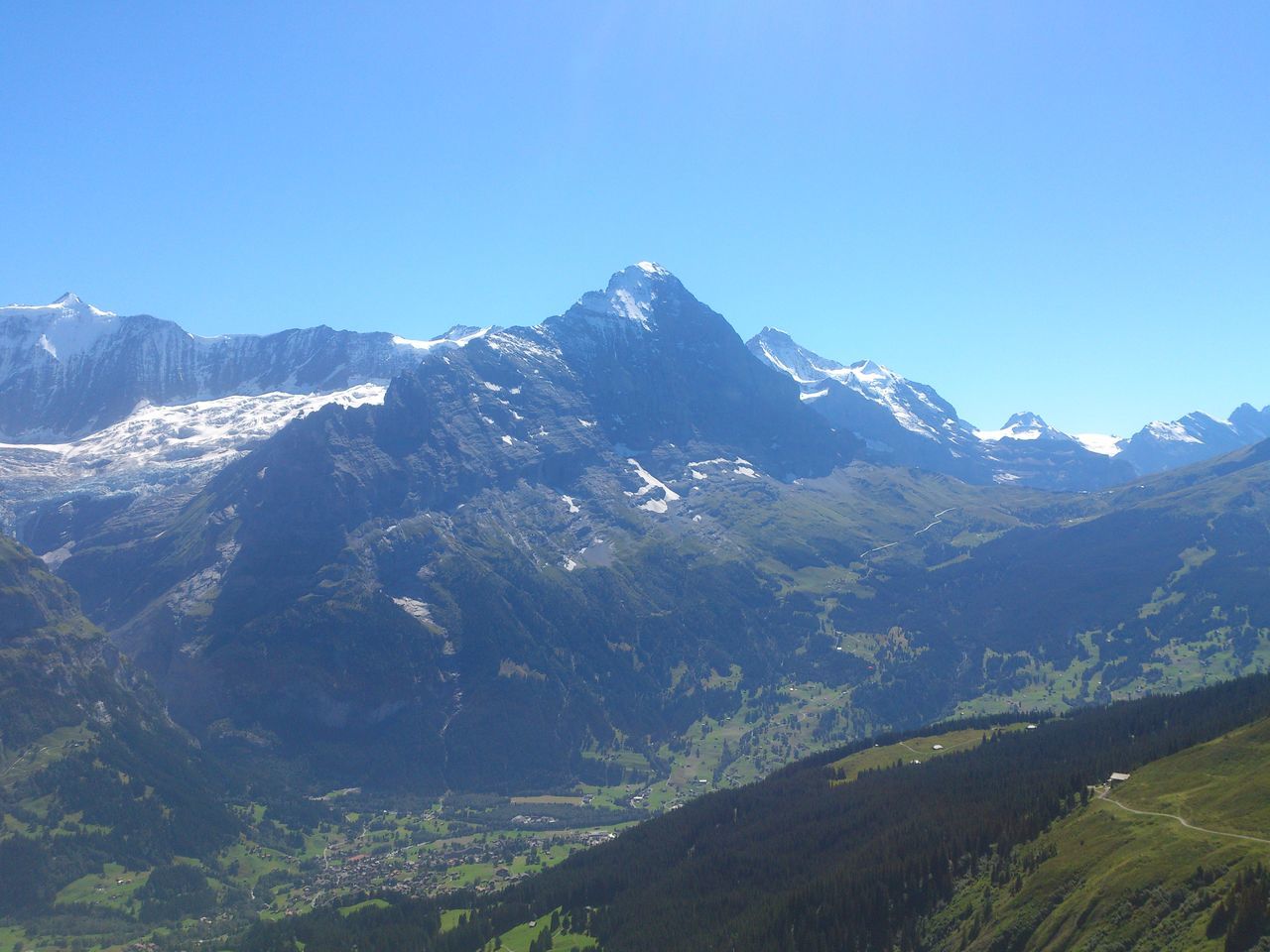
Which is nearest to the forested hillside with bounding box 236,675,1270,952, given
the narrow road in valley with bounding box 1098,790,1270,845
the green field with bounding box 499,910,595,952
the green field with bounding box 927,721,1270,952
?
the green field with bounding box 927,721,1270,952

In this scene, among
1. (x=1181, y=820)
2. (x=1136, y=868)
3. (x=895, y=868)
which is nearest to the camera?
(x=1136, y=868)

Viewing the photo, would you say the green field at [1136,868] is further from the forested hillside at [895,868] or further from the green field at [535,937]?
the green field at [535,937]

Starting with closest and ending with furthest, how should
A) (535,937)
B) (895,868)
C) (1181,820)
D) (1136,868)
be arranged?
1. (1136,868)
2. (1181,820)
3. (895,868)
4. (535,937)

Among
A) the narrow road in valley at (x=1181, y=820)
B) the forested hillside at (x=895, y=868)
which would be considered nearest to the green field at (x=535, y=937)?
the forested hillside at (x=895, y=868)

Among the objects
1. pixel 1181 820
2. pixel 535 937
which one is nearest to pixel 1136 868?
pixel 1181 820

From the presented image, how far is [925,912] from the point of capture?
14300 cm

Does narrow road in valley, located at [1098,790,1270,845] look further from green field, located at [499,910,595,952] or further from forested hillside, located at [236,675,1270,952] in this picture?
green field, located at [499,910,595,952]

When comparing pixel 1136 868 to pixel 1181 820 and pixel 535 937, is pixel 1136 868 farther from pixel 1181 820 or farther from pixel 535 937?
pixel 535 937

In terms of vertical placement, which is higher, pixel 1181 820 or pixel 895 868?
pixel 1181 820

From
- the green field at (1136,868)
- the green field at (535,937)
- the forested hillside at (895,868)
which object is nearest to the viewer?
the green field at (1136,868)

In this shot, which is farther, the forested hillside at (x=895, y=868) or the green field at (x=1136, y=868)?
the forested hillside at (x=895, y=868)

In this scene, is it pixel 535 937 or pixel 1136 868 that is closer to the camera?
pixel 1136 868

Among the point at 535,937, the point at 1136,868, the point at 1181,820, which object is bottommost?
the point at 535,937

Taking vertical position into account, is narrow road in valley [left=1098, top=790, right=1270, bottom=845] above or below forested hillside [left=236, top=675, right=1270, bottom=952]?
above
